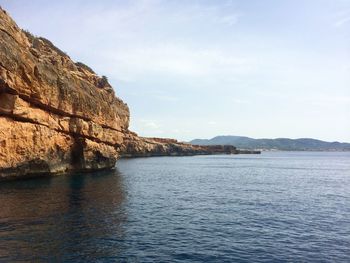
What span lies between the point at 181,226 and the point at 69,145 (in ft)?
152

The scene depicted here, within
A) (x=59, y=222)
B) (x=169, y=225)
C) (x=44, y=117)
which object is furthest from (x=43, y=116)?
(x=169, y=225)

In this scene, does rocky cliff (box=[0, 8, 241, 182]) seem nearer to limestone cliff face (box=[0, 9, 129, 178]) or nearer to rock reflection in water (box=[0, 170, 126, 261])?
limestone cliff face (box=[0, 9, 129, 178])

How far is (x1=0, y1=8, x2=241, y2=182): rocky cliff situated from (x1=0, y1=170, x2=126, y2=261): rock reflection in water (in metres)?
7.36

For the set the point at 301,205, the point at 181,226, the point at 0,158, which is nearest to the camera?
the point at 181,226

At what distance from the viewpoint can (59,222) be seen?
106 feet

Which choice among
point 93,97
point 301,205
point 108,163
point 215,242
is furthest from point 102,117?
point 215,242

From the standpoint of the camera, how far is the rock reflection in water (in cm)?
2450

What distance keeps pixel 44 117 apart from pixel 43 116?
38 cm

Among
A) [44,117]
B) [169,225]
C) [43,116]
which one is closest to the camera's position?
[169,225]

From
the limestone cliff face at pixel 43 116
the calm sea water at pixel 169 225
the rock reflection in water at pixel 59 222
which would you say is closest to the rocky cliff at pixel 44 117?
the limestone cliff face at pixel 43 116

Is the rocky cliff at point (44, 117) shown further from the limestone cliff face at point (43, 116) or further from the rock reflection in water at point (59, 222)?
the rock reflection in water at point (59, 222)

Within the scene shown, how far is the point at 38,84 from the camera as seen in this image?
60.4 metres

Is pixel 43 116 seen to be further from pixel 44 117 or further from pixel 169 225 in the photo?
pixel 169 225

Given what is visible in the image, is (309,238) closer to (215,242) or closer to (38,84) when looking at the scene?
A: (215,242)
